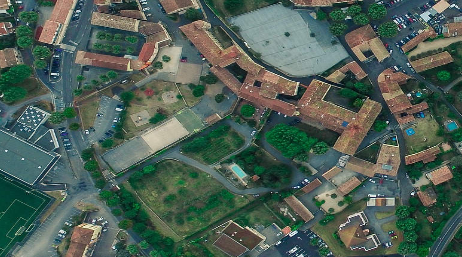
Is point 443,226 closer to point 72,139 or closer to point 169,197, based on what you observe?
point 169,197

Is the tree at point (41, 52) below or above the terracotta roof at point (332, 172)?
above

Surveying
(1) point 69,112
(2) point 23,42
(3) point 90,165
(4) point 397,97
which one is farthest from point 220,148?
(2) point 23,42

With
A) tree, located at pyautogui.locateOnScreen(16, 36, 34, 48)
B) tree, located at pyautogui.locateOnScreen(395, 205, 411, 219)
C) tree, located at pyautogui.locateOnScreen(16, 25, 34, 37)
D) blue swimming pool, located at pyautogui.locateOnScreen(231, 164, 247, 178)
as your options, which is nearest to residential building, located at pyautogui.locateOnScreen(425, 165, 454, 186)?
Result: tree, located at pyautogui.locateOnScreen(395, 205, 411, 219)

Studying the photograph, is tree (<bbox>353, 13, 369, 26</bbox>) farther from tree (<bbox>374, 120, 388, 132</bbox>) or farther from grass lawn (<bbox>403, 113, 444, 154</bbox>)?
grass lawn (<bbox>403, 113, 444, 154</bbox>)

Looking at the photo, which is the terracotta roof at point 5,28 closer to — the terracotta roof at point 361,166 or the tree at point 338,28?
the tree at point 338,28

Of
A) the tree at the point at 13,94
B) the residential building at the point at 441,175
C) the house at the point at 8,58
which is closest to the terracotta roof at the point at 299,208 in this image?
the residential building at the point at 441,175

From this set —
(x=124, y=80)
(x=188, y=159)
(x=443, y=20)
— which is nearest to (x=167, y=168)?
(x=188, y=159)
